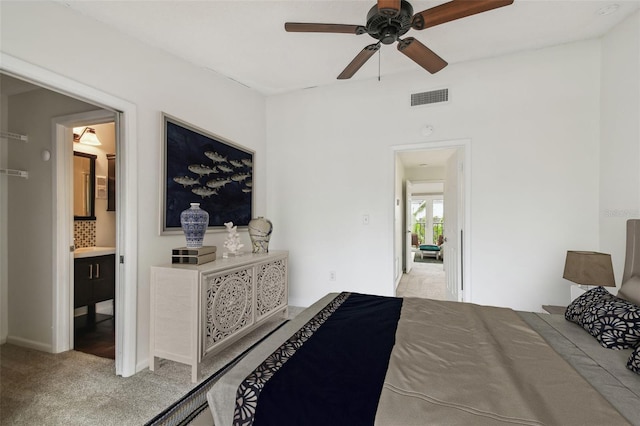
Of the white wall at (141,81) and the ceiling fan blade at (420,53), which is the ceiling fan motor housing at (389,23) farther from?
the white wall at (141,81)

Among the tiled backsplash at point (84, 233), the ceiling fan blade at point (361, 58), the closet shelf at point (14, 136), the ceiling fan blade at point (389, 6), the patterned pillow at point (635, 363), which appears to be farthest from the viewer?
the tiled backsplash at point (84, 233)

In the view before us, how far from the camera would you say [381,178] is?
3381 mm

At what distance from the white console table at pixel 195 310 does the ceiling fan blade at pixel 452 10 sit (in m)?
2.20

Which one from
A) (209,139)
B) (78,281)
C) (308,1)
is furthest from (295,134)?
(78,281)

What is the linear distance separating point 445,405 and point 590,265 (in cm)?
214

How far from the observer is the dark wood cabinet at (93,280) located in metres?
2.78

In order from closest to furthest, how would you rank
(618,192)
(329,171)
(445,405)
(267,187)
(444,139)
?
(445,405), (618,192), (444,139), (329,171), (267,187)

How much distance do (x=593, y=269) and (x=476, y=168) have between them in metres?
1.33

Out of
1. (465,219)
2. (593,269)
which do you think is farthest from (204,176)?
(593,269)

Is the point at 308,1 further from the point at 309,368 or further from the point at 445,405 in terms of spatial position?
the point at 445,405

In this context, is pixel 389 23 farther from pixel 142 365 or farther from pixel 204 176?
pixel 142 365

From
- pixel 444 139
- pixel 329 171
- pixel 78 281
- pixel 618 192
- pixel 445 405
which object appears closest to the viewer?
pixel 445 405

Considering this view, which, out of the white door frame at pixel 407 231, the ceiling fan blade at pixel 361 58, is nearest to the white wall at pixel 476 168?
the ceiling fan blade at pixel 361 58

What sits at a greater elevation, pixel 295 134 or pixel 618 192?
pixel 295 134
